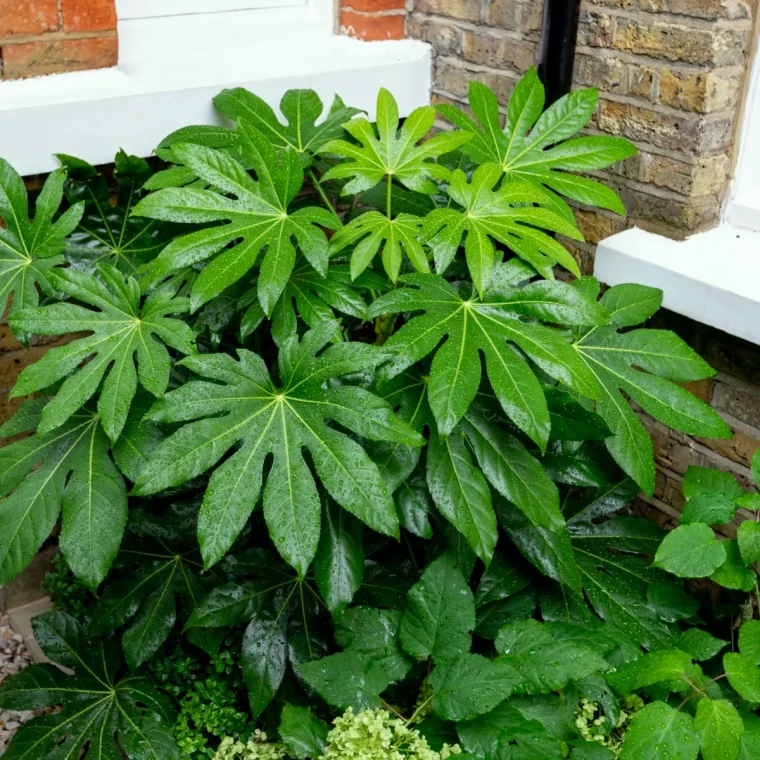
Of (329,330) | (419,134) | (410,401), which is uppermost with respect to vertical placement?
(419,134)

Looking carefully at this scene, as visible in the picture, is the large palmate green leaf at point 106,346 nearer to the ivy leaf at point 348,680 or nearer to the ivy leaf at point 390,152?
the ivy leaf at point 390,152

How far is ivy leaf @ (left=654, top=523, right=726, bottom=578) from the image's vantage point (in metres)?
1.69

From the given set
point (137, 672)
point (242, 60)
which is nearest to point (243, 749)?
point (137, 672)

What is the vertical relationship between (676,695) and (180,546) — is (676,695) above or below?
below

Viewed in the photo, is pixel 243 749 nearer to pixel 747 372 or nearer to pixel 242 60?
pixel 747 372

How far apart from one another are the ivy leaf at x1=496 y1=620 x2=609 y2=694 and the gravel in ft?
3.81

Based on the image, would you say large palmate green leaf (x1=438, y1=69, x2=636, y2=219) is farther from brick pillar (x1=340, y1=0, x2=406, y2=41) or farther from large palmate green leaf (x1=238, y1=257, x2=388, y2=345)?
brick pillar (x1=340, y1=0, x2=406, y2=41)

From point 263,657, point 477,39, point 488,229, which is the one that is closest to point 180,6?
point 477,39

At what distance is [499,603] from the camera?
1.86 m

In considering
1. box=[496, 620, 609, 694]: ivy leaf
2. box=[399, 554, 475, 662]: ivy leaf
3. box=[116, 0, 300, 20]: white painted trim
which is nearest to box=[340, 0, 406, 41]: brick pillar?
box=[116, 0, 300, 20]: white painted trim

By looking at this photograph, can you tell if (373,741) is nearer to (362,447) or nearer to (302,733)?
(302,733)

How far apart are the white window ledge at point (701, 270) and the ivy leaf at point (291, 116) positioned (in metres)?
0.66

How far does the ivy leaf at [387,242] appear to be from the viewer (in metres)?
1.58

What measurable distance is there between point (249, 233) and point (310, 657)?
0.83 meters
